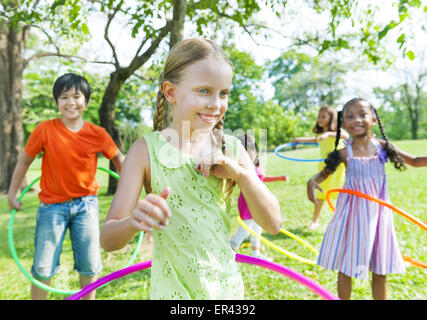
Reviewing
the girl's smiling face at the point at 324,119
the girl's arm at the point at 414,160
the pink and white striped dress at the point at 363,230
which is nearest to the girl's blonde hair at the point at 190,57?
the pink and white striped dress at the point at 363,230

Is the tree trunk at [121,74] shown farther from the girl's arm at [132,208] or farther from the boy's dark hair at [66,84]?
the girl's arm at [132,208]

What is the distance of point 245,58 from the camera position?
10414 millimetres

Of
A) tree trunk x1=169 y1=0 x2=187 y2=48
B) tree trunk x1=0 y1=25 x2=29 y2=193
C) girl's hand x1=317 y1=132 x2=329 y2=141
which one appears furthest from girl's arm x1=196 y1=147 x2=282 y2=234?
tree trunk x1=0 y1=25 x2=29 y2=193

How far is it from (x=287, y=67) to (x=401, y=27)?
53567mm

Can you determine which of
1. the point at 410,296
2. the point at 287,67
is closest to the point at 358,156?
the point at 410,296

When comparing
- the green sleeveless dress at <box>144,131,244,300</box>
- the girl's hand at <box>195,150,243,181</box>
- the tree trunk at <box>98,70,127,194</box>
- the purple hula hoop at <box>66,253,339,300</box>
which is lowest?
the purple hula hoop at <box>66,253,339,300</box>

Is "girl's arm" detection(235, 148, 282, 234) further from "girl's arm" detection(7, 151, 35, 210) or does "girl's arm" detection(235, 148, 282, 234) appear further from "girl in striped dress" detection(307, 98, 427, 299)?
"girl's arm" detection(7, 151, 35, 210)

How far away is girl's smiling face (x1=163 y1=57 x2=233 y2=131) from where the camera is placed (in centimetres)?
145

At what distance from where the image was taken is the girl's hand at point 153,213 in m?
1.00

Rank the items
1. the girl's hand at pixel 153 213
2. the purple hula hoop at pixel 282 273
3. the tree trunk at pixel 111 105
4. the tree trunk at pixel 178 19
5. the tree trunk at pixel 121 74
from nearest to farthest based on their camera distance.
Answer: the girl's hand at pixel 153 213
the purple hula hoop at pixel 282 273
the tree trunk at pixel 178 19
the tree trunk at pixel 121 74
the tree trunk at pixel 111 105

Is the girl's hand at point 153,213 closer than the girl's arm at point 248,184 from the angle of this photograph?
Yes

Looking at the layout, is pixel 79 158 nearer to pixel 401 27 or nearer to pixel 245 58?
pixel 401 27
